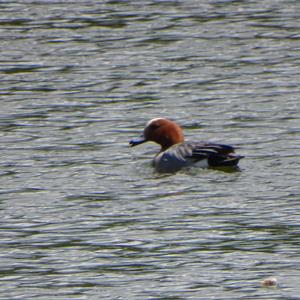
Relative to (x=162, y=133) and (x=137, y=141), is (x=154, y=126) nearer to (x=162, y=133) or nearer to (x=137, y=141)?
(x=162, y=133)

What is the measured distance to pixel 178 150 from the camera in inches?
590

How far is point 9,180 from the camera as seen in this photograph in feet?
46.3

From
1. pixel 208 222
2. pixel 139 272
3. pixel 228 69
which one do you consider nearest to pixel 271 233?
pixel 208 222

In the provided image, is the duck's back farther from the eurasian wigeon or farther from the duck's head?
the duck's head

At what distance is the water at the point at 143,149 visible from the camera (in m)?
10.4

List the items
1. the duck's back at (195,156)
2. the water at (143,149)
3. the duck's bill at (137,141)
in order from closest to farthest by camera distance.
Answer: the water at (143,149), the duck's back at (195,156), the duck's bill at (137,141)

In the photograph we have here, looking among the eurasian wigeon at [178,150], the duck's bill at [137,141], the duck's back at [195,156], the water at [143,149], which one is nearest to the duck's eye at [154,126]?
the eurasian wigeon at [178,150]

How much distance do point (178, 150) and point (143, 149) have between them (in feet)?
4.94

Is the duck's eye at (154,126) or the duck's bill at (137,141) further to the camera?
the duck's eye at (154,126)

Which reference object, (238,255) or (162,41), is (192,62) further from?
(238,255)

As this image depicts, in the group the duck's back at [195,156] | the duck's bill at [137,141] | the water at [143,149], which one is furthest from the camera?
the duck's bill at [137,141]

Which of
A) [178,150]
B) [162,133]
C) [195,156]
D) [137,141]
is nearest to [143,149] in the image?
[162,133]

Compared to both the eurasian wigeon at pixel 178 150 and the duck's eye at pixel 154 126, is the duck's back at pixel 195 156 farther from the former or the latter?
the duck's eye at pixel 154 126

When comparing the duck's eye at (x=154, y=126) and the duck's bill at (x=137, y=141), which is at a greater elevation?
the duck's eye at (x=154, y=126)
